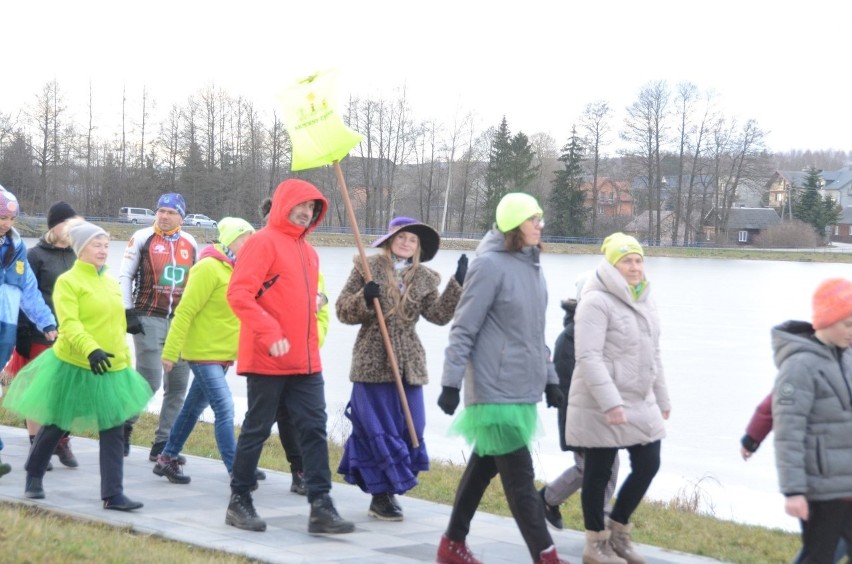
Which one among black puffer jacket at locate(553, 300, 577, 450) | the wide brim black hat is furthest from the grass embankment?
the wide brim black hat

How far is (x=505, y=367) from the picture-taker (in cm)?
523

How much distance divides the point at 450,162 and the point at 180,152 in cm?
2022

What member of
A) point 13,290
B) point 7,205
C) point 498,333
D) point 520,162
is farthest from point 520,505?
point 520,162

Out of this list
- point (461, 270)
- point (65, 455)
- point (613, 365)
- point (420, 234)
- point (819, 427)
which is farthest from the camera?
point (65, 455)

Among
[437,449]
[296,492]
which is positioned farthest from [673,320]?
[296,492]

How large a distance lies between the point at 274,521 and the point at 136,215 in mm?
62045

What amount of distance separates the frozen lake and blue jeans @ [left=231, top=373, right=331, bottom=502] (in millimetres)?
2362

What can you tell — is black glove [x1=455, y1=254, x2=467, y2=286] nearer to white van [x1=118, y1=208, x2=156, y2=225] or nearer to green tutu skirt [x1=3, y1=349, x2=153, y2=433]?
green tutu skirt [x1=3, y1=349, x2=153, y2=433]

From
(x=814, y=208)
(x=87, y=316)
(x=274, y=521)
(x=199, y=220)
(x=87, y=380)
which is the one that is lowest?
(x=274, y=521)

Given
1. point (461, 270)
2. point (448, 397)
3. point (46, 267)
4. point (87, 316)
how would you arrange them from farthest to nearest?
point (46, 267) < point (461, 270) < point (87, 316) < point (448, 397)

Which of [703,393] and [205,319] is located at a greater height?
[205,319]

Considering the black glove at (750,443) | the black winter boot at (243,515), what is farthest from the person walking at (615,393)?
the black winter boot at (243,515)

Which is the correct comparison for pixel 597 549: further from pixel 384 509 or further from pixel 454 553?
pixel 384 509

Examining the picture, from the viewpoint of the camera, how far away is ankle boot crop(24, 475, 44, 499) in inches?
250
